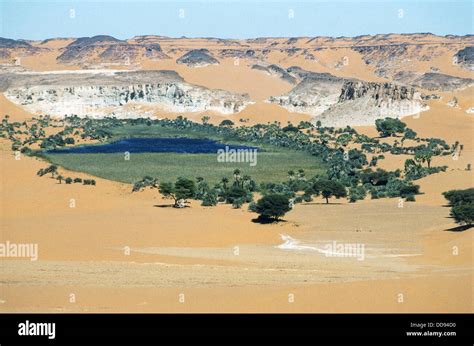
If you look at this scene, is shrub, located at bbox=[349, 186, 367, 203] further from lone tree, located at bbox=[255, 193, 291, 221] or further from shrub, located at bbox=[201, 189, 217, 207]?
lone tree, located at bbox=[255, 193, 291, 221]

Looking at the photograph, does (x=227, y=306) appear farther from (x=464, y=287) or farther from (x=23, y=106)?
(x=23, y=106)

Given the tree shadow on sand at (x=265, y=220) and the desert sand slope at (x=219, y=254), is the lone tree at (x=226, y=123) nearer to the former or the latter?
the desert sand slope at (x=219, y=254)

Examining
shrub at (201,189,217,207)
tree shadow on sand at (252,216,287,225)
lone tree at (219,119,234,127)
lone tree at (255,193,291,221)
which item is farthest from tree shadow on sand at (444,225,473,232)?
lone tree at (219,119,234,127)

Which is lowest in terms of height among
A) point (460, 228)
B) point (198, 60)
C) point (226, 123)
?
point (460, 228)

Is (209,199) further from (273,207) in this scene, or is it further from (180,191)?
(273,207)

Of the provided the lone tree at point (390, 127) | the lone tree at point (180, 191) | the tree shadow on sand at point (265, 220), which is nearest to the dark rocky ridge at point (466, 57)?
the lone tree at point (390, 127)

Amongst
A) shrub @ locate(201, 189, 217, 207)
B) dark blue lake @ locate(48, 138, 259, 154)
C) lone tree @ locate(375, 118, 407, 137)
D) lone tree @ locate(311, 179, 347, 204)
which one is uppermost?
lone tree @ locate(375, 118, 407, 137)
